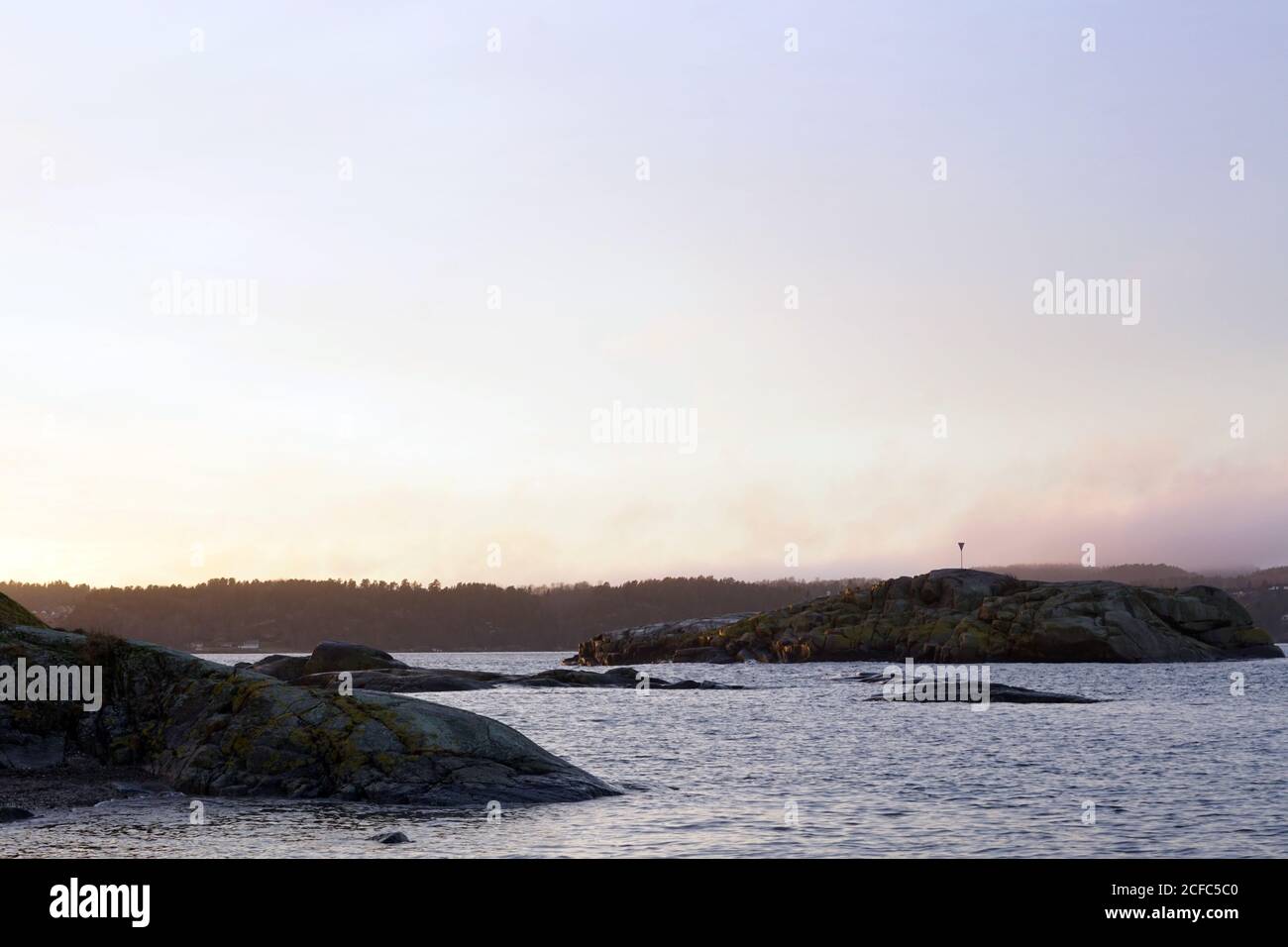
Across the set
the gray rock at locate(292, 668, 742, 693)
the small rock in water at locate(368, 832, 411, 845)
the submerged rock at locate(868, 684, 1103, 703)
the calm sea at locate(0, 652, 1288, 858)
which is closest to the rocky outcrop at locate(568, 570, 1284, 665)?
the gray rock at locate(292, 668, 742, 693)

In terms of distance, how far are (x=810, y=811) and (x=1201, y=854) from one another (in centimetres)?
873

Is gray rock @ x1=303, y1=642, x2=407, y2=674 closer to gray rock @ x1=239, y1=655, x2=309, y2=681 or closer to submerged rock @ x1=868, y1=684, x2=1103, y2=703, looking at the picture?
gray rock @ x1=239, y1=655, x2=309, y2=681

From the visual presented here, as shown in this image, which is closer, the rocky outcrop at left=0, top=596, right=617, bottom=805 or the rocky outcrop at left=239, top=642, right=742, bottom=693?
the rocky outcrop at left=0, top=596, right=617, bottom=805

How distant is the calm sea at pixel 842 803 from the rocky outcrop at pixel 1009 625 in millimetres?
90794

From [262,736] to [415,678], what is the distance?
57.5m

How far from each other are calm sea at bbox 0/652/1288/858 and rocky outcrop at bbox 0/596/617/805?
3.55 ft

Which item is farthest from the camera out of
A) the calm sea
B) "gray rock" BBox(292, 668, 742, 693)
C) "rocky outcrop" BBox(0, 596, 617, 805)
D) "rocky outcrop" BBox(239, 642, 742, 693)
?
"rocky outcrop" BBox(239, 642, 742, 693)

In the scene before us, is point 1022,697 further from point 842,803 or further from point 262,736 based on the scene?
point 262,736

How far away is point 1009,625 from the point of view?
154m

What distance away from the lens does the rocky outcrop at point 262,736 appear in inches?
1043

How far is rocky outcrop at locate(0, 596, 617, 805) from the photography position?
2648 cm

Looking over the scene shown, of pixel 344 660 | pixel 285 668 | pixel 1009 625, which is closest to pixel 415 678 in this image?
pixel 344 660
